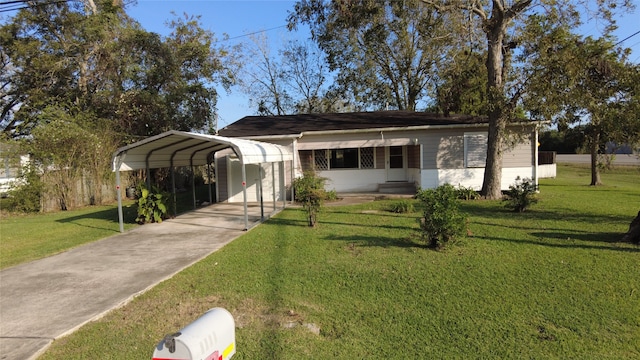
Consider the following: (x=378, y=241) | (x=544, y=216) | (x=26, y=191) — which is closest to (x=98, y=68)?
(x=26, y=191)

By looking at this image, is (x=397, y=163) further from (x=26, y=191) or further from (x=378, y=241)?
(x=26, y=191)

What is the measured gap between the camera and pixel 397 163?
16.5m

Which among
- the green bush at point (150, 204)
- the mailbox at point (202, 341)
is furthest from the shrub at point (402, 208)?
the mailbox at point (202, 341)

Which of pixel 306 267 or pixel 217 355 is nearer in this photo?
pixel 217 355

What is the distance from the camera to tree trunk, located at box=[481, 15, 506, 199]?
468 inches

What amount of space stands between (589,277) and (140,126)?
19.3 m

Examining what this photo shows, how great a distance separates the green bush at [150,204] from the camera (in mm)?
10242

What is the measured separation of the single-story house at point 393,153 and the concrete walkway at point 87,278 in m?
5.97

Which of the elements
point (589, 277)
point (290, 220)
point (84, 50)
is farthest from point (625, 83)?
point (84, 50)

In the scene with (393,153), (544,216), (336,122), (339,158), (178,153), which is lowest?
(544,216)

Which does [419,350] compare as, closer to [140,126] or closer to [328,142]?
[328,142]

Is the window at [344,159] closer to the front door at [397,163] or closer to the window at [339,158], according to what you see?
the window at [339,158]

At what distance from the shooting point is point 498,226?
8.34 meters

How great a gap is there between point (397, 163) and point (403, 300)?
1256 centimetres
